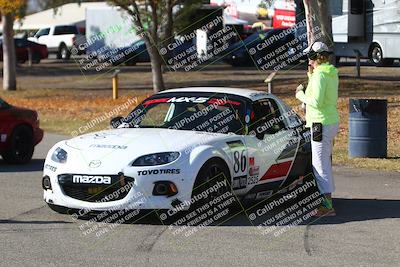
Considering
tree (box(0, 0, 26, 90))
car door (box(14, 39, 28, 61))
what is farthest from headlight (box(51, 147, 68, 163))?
car door (box(14, 39, 28, 61))

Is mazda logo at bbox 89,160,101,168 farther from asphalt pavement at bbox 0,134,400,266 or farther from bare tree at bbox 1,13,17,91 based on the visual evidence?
bare tree at bbox 1,13,17,91

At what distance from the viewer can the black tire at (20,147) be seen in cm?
1459

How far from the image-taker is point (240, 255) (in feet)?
26.2

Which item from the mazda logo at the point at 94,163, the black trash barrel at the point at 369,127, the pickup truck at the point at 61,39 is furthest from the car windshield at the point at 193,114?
the pickup truck at the point at 61,39

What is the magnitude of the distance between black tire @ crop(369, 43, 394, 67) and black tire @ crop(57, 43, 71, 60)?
25.6 m

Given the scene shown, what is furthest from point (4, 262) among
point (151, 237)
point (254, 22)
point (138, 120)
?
point (254, 22)

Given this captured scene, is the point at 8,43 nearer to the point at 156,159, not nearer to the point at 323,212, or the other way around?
the point at 323,212

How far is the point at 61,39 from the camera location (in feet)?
181

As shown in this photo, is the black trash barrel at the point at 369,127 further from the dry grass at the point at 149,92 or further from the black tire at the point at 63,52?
the black tire at the point at 63,52

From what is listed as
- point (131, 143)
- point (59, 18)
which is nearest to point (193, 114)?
point (131, 143)

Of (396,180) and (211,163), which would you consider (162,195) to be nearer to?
(211,163)

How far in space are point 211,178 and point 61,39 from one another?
47.0 m

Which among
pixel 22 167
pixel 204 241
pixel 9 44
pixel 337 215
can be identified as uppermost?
pixel 204 241

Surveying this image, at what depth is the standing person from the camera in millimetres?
9570
